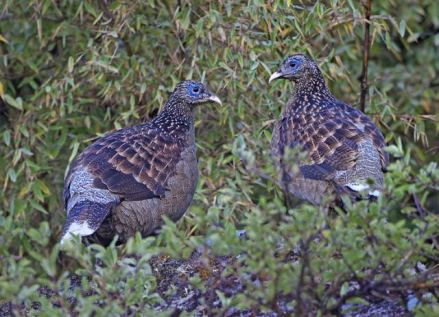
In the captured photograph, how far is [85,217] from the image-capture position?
260 inches

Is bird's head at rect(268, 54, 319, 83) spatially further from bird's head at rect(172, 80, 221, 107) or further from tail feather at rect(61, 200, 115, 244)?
tail feather at rect(61, 200, 115, 244)

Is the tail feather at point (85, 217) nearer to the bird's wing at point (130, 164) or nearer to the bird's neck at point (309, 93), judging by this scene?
the bird's wing at point (130, 164)

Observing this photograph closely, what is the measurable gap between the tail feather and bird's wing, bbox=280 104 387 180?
152cm

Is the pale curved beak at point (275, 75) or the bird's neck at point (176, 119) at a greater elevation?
the pale curved beak at point (275, 75)

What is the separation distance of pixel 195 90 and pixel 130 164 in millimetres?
1222

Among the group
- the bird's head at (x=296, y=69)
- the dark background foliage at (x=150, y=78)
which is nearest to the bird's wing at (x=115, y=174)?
the dark background foliage at (x=150, y=78)

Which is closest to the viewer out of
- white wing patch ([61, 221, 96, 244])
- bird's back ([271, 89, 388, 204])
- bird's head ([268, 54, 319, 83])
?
white wing patch ([61, 221, 96, 244])

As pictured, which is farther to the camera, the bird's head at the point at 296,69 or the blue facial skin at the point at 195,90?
the bird's head at the point at 296,69

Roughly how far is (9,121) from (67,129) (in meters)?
0.70

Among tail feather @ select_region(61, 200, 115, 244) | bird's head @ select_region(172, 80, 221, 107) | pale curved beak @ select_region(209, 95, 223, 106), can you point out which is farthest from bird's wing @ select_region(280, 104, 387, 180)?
tail feather @ select_region(61, 200, 115, 244)

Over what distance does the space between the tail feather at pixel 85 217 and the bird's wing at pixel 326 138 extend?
1.52 meters

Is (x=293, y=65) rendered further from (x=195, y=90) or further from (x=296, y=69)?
(x=195, y=90)

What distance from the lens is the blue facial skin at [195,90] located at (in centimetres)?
816

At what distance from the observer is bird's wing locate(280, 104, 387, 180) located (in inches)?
281
